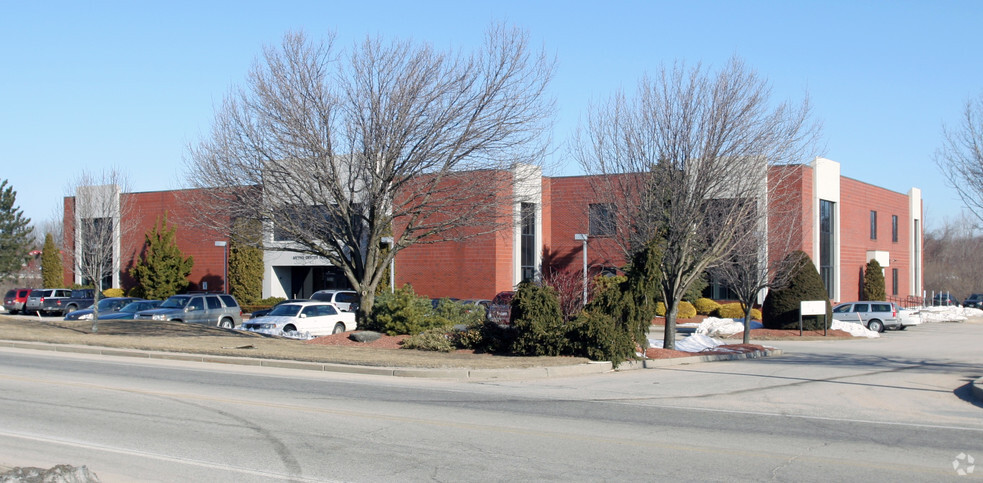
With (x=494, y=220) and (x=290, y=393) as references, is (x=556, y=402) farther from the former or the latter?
(x=494, y=220)

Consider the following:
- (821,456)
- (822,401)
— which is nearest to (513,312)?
(822,401)

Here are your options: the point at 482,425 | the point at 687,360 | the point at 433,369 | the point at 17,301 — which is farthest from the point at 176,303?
the point at 482,425

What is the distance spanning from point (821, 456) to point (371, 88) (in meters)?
14.4

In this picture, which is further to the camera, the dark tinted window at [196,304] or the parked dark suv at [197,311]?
the dark tinted window at [196,304]

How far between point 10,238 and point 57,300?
509 inches

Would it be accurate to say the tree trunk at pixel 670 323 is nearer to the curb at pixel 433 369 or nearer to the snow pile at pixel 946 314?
the curb at pixel 433 369

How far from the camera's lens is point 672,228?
2070cm

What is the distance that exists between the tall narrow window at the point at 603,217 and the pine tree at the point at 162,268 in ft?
109

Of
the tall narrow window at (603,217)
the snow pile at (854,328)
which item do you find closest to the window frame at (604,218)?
the tall narrow window at (603,217)

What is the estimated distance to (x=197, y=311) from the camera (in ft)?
102

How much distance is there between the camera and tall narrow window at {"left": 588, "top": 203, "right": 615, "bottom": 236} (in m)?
21.7

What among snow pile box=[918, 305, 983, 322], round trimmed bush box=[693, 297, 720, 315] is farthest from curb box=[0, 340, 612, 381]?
snow pile box=[918, 305, 983, 322]

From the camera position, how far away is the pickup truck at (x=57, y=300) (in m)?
43.7

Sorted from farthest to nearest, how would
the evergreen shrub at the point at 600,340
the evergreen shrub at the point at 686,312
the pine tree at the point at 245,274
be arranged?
the pine tree at the point at 245,274
the evergreen shrub at the point at 686,312
the evergreen shrub at the point at 600,340
